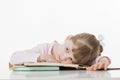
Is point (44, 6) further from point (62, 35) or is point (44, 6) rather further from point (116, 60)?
point (116, 60)

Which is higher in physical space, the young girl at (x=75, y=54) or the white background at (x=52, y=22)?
the white background at (x=52, y=22)

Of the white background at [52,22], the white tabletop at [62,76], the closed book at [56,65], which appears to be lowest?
the white tabletop at [62,76]

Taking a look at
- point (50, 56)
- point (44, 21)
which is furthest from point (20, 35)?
point (50, 56)

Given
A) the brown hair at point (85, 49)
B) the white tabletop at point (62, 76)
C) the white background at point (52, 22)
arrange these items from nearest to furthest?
the white tabletop at point (62, 76) < the brown hair at point (85, 49) < the white background at point (52, 22)

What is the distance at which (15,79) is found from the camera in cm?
58

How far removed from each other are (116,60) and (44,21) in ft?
1.64

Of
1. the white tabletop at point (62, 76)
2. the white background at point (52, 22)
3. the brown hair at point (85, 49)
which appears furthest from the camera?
the white background at point (52, 22)

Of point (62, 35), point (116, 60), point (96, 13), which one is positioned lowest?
point (116, 60)

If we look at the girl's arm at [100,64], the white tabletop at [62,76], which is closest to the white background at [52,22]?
the girl's arm at [100,64]

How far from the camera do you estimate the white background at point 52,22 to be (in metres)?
1.75

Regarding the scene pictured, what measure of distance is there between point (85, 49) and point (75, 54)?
0.04 m

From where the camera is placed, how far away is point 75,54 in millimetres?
1017

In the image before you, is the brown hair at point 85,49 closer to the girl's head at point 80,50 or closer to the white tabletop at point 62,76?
the girl's head at point 80,50

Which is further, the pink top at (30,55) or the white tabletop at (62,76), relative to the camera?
the pink top at (30,55)
